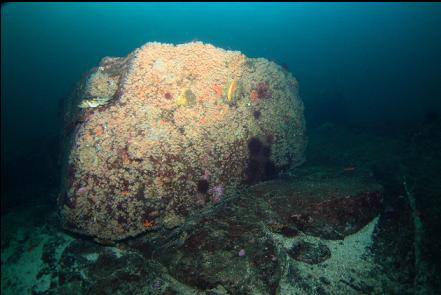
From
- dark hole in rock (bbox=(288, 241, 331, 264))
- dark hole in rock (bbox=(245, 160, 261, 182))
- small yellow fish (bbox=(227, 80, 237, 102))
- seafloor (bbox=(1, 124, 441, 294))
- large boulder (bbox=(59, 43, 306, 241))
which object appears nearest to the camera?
seafloor (bbox=(1, 124, 441, 294))

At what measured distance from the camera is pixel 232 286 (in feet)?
13.4

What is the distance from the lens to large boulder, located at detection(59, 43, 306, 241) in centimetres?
479

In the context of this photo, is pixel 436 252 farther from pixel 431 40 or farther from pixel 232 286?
pixel 431 40

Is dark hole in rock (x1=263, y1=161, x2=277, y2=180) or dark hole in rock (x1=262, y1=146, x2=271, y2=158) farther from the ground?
dark hole in rock (x1=262, y1=146, x2=271, y2=158)

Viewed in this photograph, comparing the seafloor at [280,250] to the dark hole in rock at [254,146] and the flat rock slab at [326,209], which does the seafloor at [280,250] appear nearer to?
the flat rock slab at [326,209]

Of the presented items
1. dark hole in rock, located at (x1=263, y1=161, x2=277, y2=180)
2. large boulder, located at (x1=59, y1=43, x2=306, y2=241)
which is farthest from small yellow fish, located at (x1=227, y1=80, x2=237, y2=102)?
dark hole in rock, located at (x1=263, y1=161, x2=277, y2=180)

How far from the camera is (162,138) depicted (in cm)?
503

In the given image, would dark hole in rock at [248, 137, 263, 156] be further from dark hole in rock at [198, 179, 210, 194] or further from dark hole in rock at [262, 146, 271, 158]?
dark hole in rock at [198, 179, 210, 194]

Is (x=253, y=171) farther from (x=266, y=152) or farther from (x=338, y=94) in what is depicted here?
(x=338, y=94)

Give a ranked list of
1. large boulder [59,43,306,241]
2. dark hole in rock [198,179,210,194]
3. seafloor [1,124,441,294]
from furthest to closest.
Answer: 1. dark hole in rock [198,179,210,194]
2. large boulder [59,43,306,241]
3. seafloor [1,124,441,294]

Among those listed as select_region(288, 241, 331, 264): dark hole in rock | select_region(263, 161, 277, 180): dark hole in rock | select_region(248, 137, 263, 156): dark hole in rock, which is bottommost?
select_region(288, 241, 331, 264): dark hole in rock

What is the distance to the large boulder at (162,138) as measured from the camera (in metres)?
4.79

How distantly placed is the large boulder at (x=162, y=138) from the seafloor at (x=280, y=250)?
0.48 metres

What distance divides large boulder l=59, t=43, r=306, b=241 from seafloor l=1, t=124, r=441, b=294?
48cm
